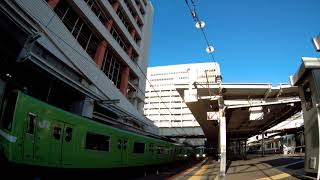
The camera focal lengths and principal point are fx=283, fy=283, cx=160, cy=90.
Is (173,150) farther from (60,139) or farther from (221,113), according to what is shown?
(60,139)

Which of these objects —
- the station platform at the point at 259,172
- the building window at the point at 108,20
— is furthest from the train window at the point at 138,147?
the building window at the point at 108,20

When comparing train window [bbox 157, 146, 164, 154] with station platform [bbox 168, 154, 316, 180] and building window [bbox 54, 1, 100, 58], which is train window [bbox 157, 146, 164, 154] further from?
building window [bbox 54, 1, 100, 58]

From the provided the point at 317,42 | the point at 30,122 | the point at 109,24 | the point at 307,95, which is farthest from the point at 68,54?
the point at 317,42

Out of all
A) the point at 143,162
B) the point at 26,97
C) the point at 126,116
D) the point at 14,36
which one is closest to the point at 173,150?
the point at 126,116

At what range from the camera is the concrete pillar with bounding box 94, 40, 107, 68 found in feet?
83.5

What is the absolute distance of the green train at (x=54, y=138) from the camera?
313 inches

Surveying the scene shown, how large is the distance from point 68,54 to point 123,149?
27.9 feet

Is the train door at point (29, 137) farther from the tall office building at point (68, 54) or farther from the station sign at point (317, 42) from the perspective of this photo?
the station sign at point (317, 42)

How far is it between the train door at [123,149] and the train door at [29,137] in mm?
5588

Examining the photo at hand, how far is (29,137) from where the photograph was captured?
8289 mm

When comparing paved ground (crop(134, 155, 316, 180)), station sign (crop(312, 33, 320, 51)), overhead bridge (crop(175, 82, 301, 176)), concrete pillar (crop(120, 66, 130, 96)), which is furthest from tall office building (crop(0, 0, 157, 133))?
station sign (crop(312, 33, 320, 51))

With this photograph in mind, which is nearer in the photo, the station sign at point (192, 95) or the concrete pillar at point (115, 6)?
the station sign at point (192, 95)

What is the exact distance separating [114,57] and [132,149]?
17242 millimetres

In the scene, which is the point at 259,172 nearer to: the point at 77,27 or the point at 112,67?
the point at 77,27
